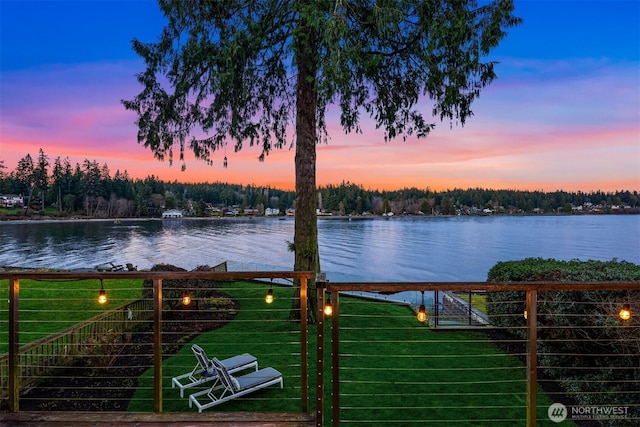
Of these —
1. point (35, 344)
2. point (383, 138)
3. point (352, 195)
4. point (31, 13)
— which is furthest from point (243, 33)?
point (352, 195)

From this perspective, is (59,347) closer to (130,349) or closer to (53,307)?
(130,349)

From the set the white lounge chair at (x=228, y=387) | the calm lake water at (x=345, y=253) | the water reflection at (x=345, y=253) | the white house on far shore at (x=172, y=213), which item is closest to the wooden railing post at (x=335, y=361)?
the white lounge chair at (x=228, y=387)

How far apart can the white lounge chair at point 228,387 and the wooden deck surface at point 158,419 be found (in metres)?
2.32

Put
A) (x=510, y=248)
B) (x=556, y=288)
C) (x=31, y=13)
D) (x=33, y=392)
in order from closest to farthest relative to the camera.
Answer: (x=556, y=288) → (x=33, y=392) → (x=31, y=13) → (x=510, y=248)

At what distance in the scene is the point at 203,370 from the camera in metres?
5.95

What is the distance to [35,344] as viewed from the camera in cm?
642

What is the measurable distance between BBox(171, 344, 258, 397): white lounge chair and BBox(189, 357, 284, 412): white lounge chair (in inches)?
8.0

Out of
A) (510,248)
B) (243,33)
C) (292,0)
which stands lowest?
(510,248)

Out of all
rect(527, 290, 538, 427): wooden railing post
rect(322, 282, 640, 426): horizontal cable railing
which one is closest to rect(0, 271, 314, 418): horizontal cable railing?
rect(322, 282, 640, 426): horizontal cable railing

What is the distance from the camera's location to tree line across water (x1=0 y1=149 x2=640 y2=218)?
8181 centimetres

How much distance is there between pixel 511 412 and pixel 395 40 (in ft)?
22.9

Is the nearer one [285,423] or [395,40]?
[285,423]

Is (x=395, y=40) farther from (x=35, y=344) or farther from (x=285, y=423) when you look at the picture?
(x=35, y=344)

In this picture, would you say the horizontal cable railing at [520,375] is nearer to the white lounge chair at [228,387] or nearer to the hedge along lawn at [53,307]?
the white lounge chair at [228,387]
